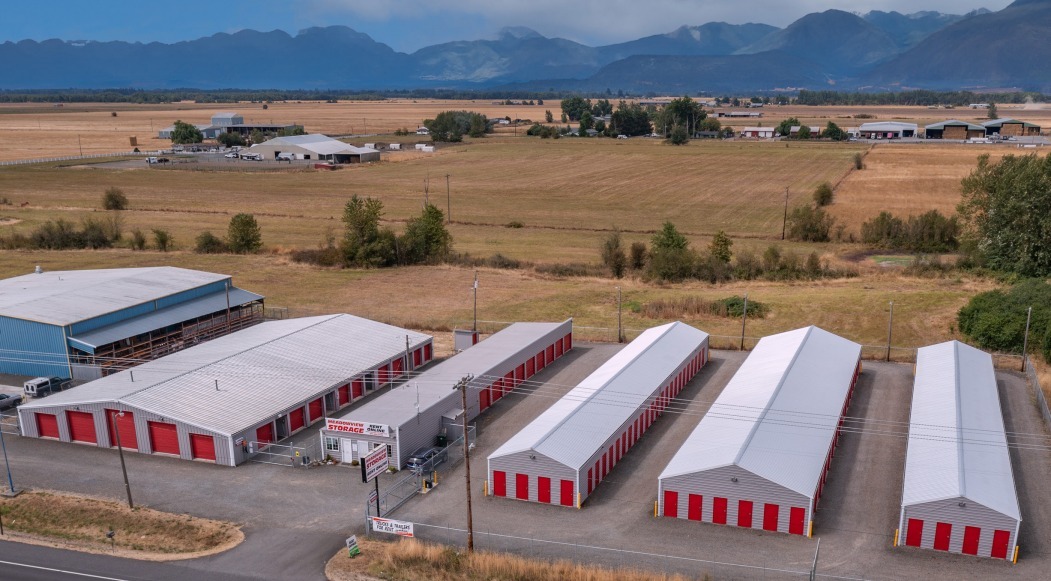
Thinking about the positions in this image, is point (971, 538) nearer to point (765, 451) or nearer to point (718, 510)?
point (765, 451)

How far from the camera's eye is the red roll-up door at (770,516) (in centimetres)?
3073

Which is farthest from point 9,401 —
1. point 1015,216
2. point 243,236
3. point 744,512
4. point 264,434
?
point 1015,216

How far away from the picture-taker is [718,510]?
31422 mm

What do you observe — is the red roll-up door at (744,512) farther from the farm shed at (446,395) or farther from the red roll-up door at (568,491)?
the farm shed at (446,395)

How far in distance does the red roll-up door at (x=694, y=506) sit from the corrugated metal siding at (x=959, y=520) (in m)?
7.06

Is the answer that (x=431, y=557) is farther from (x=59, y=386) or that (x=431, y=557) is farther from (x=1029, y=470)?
(x=59, y=386)

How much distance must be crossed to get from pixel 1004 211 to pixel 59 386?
67.4 m

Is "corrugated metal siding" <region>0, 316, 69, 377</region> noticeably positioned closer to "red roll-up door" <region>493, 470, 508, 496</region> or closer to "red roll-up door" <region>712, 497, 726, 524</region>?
"red roll-up door" <region>493, 470, 508, 496</region>

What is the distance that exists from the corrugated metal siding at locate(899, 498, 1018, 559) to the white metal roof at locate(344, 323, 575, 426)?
21.0m

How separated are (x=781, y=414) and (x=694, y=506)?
26.6 feet

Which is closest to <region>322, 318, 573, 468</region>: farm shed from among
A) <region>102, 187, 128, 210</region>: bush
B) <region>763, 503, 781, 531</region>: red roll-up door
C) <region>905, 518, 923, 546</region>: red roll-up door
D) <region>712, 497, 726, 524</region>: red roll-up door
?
<region>712, 497, 726, 524</region>: red roll-up door

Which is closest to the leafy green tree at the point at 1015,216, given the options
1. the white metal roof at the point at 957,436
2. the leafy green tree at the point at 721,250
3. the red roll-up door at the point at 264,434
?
the leafy green tree at the point at 721,250

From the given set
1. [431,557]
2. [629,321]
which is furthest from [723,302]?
[431,557]

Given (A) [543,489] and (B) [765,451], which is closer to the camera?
(B) [765,451]
